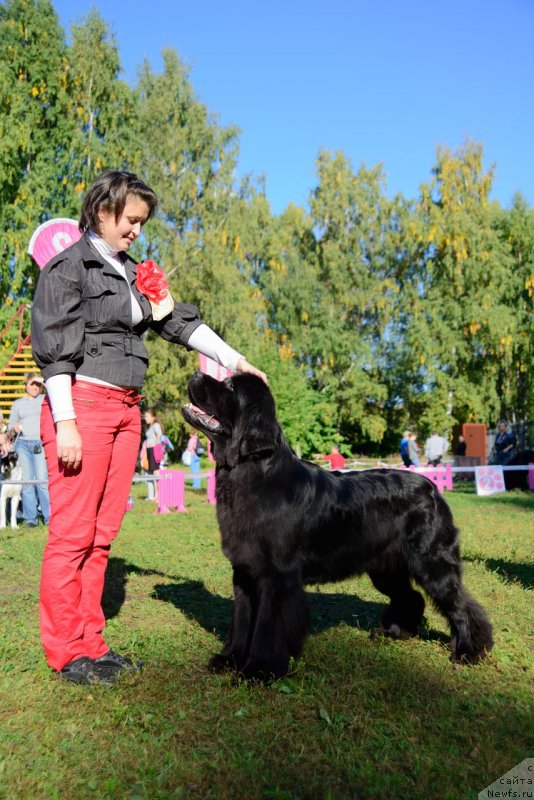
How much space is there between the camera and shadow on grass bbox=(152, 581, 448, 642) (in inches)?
182

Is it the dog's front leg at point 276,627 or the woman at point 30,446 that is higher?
the woman at point 30,446

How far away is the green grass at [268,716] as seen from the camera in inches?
97.3

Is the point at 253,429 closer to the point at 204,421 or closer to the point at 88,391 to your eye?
the point at 204,421

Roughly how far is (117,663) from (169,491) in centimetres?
882

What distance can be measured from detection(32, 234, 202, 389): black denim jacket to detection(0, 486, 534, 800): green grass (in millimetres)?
1552

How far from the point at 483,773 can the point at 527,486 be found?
16.9 m

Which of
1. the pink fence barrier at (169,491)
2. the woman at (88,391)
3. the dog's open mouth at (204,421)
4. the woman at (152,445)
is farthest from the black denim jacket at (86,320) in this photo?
the woman at (152,445)

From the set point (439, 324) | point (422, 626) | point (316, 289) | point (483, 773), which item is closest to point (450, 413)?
point (439, 324)

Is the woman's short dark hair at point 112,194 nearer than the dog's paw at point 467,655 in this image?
Yes

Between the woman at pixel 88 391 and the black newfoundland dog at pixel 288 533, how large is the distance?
33cm

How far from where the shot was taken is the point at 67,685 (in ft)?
11.2

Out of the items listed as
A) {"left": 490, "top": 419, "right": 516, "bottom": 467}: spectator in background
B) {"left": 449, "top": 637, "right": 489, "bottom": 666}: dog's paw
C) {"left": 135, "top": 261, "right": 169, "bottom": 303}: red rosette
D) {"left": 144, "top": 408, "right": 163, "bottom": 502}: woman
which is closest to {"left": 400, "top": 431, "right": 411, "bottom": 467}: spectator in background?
{"left": 490, "top": 419, "right": 516, "bottom": 467}: spectator in background

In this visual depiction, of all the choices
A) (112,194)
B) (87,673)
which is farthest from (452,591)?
(112,194)

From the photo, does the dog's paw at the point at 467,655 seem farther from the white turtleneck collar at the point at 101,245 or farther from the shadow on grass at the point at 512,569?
the white turtleneck collar at the point at 101,245
